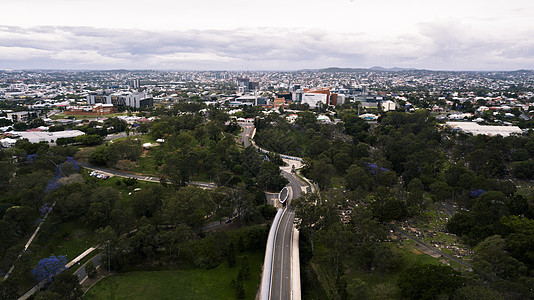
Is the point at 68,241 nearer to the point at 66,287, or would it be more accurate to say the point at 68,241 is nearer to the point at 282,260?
the point at 66,287

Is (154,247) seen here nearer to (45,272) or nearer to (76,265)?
(76,265)

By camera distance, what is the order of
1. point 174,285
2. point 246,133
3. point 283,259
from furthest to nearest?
point 246,133 < point 283,259 < point 174,285

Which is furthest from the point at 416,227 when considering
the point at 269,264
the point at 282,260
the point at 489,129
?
the point at 489,129

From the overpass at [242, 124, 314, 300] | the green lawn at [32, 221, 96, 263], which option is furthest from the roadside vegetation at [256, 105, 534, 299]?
the green lawn at [32, 221, 96, 263]

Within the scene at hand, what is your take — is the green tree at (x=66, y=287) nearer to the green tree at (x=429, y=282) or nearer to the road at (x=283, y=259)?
the road at (x=283, y=259)

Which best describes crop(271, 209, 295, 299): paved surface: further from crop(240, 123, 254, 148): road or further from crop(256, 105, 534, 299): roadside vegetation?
crop(240, 123, 254, 148): road

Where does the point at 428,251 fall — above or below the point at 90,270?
above

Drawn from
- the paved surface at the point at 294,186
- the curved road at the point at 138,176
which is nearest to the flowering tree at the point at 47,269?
the curved road at the point at 138,176
